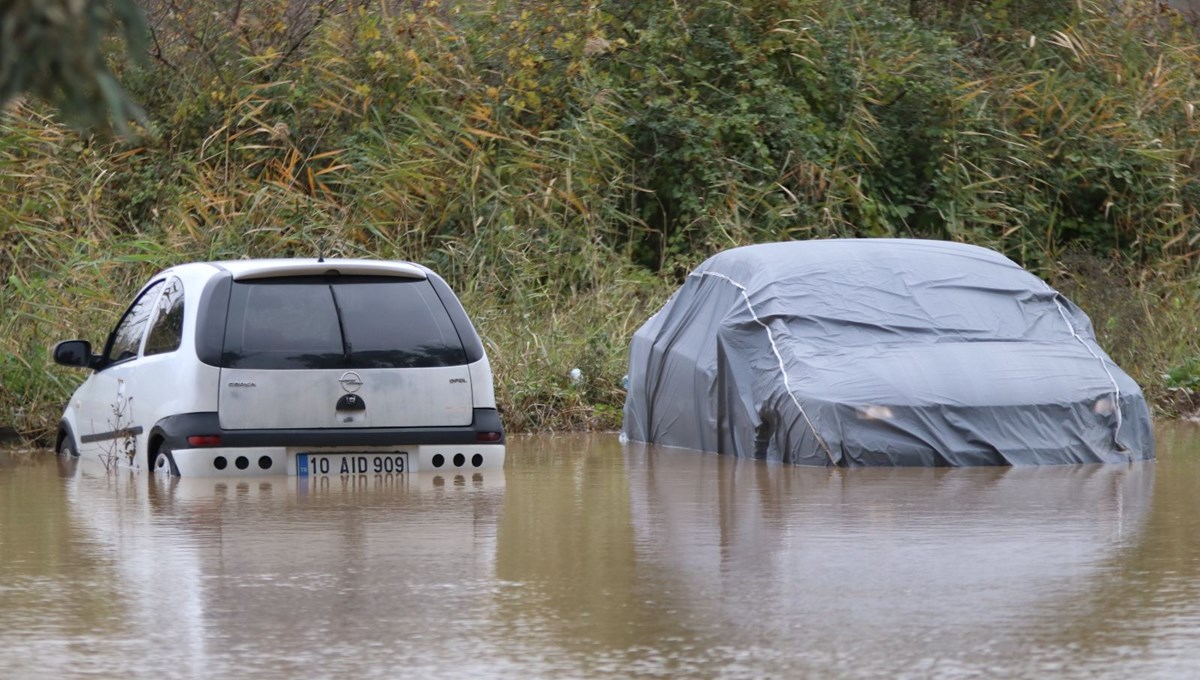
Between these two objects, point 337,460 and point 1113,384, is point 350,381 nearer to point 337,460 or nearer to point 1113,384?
point 337,460

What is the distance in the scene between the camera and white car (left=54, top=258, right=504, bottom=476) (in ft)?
32.9

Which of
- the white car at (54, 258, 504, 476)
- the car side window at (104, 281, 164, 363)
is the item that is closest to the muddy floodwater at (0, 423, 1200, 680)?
the white car at (54, 258, 504, 476)

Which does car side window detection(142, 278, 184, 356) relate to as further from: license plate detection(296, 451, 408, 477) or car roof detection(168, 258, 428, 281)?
license plate detection(296, 451, 408, 477)

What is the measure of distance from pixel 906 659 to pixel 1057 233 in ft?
54.5

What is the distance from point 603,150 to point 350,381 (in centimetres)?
1034

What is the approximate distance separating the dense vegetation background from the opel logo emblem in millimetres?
7444

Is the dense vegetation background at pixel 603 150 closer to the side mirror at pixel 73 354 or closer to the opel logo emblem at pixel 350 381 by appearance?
the side mirror at pixel 73 354

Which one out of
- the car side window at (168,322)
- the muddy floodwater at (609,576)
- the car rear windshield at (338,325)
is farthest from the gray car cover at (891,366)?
the car side window at (168,322)

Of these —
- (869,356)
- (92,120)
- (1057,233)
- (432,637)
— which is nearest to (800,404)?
(869,356)

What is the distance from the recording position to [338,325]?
10.3 m

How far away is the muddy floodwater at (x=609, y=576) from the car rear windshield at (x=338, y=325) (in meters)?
0.71

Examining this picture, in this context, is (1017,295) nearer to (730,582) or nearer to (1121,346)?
(1121,346)

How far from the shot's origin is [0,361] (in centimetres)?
1459

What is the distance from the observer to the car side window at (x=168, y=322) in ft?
34.3
